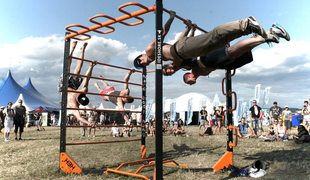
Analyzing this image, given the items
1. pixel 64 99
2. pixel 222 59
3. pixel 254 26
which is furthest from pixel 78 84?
pixel 254 26

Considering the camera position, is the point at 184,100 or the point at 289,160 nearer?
the point at 289,160

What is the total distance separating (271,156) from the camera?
14.5 feet

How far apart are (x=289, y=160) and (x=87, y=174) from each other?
3324mm

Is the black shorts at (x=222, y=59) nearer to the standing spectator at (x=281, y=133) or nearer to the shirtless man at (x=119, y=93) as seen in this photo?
the shirtless man at (x=119, y=93)

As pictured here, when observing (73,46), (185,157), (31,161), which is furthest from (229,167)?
(31,161)

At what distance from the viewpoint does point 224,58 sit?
2.80 meters

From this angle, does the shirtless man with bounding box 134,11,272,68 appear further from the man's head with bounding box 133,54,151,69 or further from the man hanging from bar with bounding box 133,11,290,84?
the man's head with bounding box 133,54,151,69

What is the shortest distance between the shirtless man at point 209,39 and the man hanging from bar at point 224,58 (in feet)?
0.51

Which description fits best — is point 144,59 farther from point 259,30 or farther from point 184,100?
point 184,100

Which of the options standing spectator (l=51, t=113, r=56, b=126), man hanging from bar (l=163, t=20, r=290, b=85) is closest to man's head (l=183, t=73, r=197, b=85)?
man hanging from bar (l=163, t=20, r=290, b=85)

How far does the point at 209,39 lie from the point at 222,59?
0.52 meters

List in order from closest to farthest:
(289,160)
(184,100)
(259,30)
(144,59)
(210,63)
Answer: (259,30), (210,63), (144,59), (289,160), (184,100)

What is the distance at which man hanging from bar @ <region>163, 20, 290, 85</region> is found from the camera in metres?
2.37

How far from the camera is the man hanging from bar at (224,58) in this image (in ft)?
7.78
